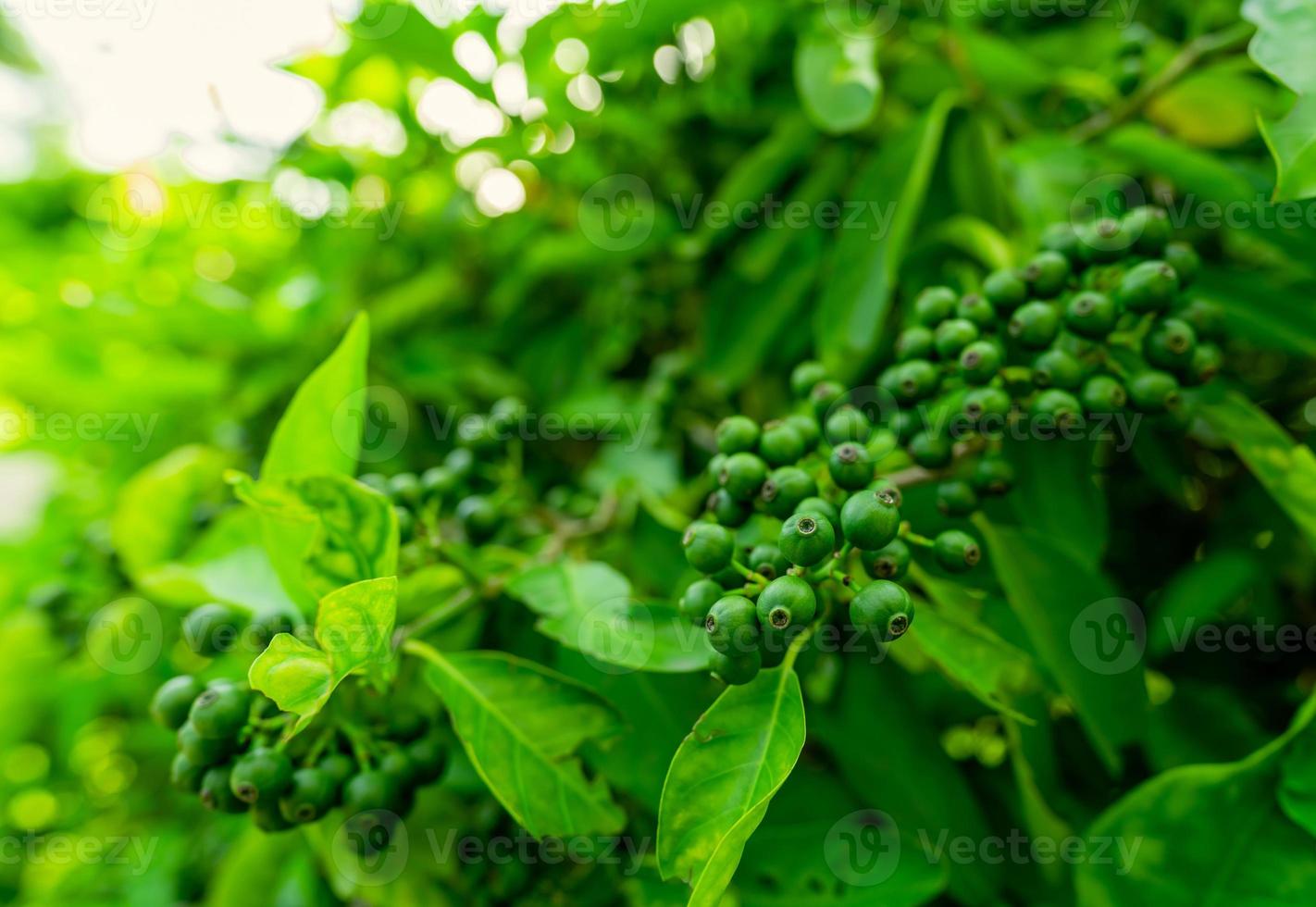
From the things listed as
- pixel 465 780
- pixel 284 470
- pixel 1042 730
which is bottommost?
pixel 465 780

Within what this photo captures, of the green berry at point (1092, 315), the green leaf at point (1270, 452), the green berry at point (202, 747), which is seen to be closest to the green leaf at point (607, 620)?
the green berry at point (202, 747)

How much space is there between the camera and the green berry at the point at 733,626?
35.8 inches

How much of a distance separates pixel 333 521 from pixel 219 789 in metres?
0.34

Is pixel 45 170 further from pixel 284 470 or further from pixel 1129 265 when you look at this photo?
pixel 1129 265

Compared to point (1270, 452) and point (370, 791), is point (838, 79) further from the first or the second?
point (370, 791)

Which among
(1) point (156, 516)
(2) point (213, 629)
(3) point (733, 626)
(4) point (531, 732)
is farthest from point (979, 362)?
(1) point (156, 516)

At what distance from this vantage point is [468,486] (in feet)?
4.89

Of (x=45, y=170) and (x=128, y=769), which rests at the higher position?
(x=45, y=170)

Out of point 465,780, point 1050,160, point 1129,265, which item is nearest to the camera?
point 1129,265

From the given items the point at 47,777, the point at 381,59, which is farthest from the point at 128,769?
the point at 381,59

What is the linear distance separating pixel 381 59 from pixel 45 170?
1957mm

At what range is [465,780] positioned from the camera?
4.33 ft

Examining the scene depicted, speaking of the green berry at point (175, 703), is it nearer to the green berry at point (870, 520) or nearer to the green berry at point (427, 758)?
the green berry at point (427, 758)

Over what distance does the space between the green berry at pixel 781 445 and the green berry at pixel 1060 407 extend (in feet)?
1.01
